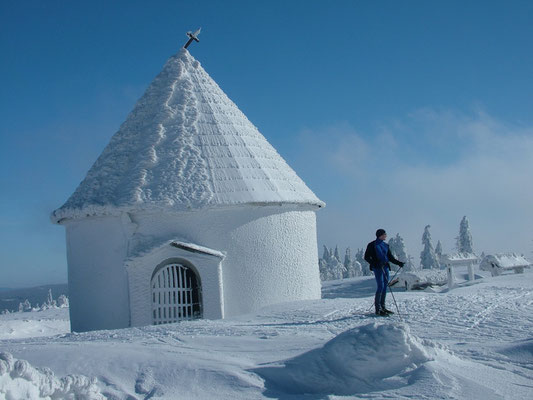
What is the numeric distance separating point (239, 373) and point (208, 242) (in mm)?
6497

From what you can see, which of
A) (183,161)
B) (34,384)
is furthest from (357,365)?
(183,161)

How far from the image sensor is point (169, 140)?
41.4 feet

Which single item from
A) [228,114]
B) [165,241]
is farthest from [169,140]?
[165,241]

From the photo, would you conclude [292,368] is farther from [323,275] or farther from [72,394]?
[323,275]

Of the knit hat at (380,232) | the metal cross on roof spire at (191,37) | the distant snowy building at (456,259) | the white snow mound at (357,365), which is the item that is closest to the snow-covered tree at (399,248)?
the distant snowy building at (456,259)

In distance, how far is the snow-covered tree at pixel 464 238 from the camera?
45.4 meters

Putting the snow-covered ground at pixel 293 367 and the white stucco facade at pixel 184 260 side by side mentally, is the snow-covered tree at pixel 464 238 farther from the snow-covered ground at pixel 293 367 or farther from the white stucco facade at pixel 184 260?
the snow-covered ground at pixel 293 367

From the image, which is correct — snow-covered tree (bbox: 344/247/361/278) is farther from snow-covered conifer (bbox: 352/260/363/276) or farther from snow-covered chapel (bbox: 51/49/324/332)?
snow-covered chapel (bbox: 51/49/324/332)

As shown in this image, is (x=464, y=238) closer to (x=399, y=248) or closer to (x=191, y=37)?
(x=399, y=248)

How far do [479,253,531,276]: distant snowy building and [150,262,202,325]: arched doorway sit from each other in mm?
15941

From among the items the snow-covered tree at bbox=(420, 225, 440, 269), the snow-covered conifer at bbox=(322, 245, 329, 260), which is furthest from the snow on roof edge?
the snow-covered conifer at bbox=(322, 245, 329, 260)

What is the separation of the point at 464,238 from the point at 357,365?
4487 cm

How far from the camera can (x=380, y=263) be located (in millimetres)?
8648

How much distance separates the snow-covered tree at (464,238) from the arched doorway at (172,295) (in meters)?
39.0
